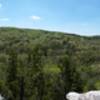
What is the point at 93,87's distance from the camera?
39469 millimetres

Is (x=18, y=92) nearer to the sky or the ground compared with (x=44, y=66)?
nearer to the ground

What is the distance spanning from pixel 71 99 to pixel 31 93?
25.2 metres

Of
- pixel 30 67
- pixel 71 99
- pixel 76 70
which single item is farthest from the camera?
pixel 76 70

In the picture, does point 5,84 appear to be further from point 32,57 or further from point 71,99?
point 71,99

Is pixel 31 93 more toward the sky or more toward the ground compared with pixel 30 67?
more toward the ground

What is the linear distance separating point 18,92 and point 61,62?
22.4 ft

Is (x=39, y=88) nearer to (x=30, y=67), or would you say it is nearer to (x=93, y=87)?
(x=30, y=67)

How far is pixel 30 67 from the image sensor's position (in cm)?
3497

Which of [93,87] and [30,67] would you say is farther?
[93,87]

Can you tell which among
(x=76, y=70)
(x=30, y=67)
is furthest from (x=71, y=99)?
(x=76, y=70)

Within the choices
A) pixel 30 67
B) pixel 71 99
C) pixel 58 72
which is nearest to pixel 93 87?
pixel 58 72

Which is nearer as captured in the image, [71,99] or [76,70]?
[71,99]

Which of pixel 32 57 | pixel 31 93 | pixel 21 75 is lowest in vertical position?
pixel 31 93

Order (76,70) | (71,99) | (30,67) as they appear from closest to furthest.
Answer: (71,99) < (30,67) < (76,70)
